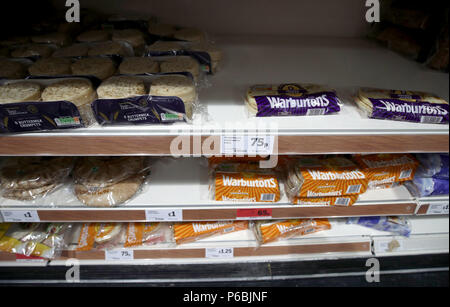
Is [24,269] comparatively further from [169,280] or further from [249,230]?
[249,230]

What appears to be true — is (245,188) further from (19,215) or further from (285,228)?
(19,215)

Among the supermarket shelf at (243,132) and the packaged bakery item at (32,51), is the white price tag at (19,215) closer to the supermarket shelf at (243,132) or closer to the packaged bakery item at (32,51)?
the supermarket shelf at (243,132)

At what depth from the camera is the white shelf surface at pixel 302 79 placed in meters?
0.83

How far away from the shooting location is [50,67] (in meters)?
0.99

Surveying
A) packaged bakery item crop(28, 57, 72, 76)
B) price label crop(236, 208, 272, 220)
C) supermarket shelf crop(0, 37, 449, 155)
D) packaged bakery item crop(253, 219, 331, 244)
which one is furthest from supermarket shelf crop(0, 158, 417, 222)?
packaged bakery item crop(28, 57, 72, 76)

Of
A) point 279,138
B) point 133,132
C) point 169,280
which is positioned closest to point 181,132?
point 133,132

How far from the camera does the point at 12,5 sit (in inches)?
50.9

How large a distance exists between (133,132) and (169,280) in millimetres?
807

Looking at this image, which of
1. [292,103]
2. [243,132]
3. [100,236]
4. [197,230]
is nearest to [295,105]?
[292,103]

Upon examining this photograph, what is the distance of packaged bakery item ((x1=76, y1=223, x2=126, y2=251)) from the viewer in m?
1.21

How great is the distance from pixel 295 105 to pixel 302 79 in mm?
254

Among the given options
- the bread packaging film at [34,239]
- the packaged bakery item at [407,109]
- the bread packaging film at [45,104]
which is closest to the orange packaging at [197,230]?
the bread packaging film at [34,239]

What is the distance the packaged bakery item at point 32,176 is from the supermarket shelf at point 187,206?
28 mm

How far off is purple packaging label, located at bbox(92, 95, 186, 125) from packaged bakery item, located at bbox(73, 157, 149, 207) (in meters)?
0.33
